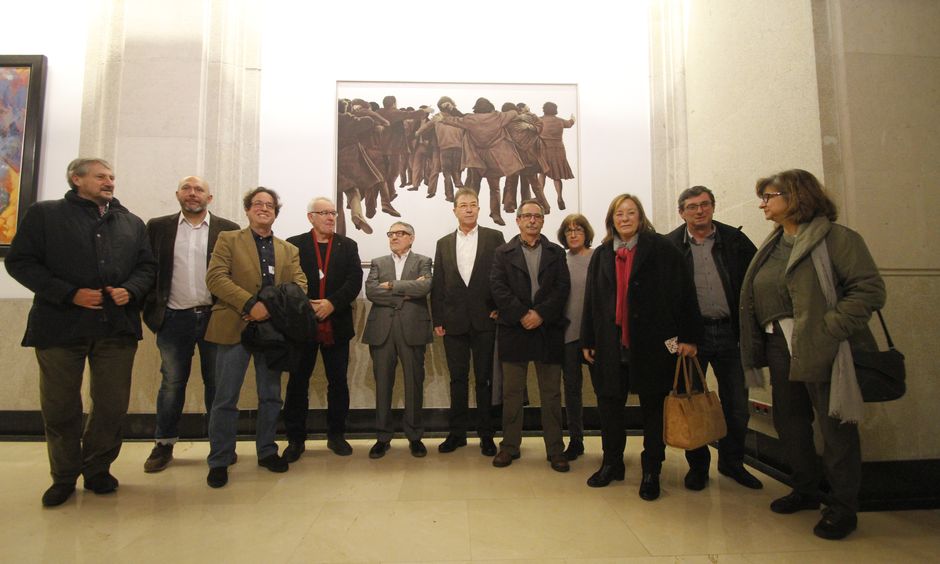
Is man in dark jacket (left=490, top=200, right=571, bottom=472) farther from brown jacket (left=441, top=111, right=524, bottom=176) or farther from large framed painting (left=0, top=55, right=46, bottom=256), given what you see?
large framed painting (left=0, top=55, right=46, bottom=256)

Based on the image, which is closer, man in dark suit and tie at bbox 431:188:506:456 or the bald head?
the bald head

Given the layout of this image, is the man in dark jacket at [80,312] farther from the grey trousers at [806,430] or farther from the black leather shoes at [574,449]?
the grey trousers at [806,430]

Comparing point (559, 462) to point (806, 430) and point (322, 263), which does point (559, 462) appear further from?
point (322, 263)

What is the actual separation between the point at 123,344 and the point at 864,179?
4.87 metres

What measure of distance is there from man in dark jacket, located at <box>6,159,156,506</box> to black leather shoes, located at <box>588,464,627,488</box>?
3.03 metres

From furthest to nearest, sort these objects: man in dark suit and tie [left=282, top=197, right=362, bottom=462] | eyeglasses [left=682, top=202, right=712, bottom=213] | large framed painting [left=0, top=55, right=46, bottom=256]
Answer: large framed painting [left=0, top=55, right=46, bottom=256] < man in dark suit and tie [left=282, top=197, right=362, bottom=462] < eyeglasses [left=682, top=202, right=712, bottom=213]

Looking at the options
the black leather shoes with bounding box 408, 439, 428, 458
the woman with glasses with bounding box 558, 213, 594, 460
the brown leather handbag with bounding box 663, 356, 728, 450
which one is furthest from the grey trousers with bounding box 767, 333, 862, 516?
the black leather shoes with bounding box 408, 439, 428, 458

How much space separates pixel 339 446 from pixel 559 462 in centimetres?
175

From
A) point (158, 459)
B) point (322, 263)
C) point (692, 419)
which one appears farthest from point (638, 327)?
point (158, 459)

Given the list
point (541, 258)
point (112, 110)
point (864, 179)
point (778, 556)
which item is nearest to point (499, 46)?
point (541, 258)

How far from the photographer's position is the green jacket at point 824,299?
A: 223 centimetres

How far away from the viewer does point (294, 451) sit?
3584 millimetres

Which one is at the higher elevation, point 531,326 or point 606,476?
point 531,326

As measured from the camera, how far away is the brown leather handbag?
259cm
